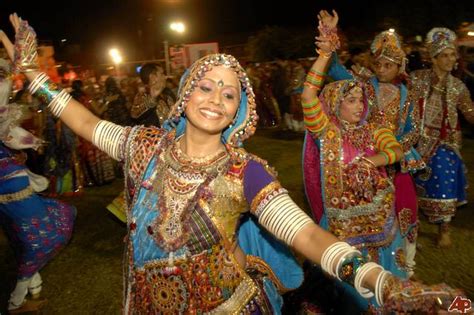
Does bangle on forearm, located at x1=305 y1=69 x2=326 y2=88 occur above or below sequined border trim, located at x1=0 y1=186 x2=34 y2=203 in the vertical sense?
above

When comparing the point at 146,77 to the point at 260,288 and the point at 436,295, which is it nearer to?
the point at 260,288

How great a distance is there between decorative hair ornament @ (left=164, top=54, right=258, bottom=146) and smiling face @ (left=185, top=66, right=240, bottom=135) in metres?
0.02

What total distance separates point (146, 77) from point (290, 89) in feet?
25.1

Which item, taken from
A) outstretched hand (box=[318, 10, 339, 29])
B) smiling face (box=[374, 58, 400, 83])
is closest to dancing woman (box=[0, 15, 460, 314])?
outstretched hand (box=[318, 10, 339, 29])

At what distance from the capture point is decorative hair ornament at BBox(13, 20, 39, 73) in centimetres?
207

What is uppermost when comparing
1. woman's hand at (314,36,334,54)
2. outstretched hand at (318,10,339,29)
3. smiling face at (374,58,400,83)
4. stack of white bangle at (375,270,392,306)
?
outstretched hand at (318,10,339,29)

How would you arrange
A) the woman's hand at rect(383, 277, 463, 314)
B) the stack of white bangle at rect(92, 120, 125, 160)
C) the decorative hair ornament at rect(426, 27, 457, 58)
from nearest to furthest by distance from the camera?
the woman's hand at rect(383, 277, 463, 314)
the stack of white bangle at rect(92, 120, 125, 160)
the decorative hair ornament at rect(426, 27, 457, 58)

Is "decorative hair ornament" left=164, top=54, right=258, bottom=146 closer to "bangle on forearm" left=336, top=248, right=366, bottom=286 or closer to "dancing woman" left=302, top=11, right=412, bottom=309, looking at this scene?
"bangle on forearm" left=336, top=248, right=366, bottom=286

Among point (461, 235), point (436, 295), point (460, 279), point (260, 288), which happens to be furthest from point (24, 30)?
point (461, 235)

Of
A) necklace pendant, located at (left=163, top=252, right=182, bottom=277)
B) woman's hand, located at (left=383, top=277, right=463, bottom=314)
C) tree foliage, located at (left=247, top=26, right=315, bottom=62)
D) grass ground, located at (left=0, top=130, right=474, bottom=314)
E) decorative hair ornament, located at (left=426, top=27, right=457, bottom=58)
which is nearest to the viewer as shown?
woman's hand, located at (left=383, top=277, right=463, bottom=314)

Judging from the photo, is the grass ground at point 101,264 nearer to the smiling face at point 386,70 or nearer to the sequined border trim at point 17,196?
the sequined border trim at point 17,196

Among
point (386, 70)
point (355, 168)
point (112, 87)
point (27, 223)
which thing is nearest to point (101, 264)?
point (27, 223)

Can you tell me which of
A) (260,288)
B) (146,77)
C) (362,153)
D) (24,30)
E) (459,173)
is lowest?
(459,173)

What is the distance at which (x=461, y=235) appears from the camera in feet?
16.3
